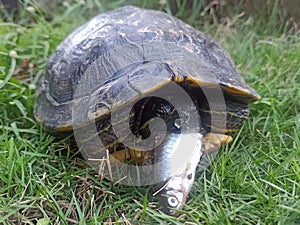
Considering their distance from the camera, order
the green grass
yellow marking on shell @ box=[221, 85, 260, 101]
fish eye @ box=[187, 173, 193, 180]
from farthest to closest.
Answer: yellow marking on shell @ box=[221, 85, 260, 101] < fish eye @ box=[187, 173, 193, 180] < the green grass

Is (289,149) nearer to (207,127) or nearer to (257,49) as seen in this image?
(207,127)

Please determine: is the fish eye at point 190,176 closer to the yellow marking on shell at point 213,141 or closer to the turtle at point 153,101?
the turtle at point 153,101

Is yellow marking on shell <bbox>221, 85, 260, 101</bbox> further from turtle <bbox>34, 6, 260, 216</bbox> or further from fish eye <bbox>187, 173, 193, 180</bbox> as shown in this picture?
fish eye <bbox>187, 173, 193, 180</bbox>

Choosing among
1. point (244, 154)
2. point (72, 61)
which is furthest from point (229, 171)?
point (72, 61)

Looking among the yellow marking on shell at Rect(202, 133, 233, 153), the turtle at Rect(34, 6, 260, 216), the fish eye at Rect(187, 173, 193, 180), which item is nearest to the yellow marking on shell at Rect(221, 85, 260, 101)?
the turtle at Rect(34, 6, 260, 216)

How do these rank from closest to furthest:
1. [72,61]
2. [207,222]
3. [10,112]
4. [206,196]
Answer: [207,222] < [206,196] < [72,61] < [10,112]

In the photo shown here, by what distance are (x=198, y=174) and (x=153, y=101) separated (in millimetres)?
271

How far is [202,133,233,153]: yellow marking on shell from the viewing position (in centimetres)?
162

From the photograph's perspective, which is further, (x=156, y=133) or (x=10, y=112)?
(x=10, y=112)

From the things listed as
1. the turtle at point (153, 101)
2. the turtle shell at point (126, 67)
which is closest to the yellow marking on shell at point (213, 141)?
the turtle at point (153, 101)

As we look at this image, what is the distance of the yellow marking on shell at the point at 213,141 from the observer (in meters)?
1.62

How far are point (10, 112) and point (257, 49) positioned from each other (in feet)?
3.85

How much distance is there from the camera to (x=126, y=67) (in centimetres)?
157

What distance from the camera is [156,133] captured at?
5.08ft
